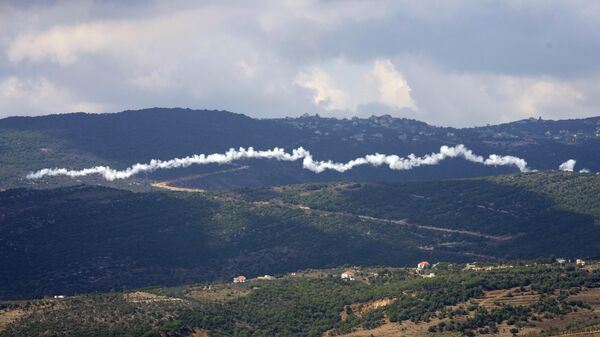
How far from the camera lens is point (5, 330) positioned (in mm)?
184500

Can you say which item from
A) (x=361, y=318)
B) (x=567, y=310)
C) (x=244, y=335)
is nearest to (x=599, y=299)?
(x=567, y=310)

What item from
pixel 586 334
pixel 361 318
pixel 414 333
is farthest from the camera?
pixel 361 318

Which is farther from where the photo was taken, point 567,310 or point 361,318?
point 361,318

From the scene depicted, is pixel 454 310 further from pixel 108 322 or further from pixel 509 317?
pixel 108 322

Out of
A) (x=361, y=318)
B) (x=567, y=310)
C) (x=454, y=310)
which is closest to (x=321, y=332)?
(x=361, y=318)

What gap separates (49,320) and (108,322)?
8057 millimetres

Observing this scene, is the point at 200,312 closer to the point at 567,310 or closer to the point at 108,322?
the point at 108,322

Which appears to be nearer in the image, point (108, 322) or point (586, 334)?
point (586, 334)

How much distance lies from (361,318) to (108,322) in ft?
118

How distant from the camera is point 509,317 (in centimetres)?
18338

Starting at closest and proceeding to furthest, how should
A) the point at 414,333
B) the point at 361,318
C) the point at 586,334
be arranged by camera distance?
the point at 586,334 → the point at 414,333 → the point at 361,318

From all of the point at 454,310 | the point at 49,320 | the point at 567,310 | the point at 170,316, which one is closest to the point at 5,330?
the point at 49,320

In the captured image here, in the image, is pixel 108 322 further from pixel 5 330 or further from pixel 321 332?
pixel 321 332

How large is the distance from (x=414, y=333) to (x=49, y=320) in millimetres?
49951
